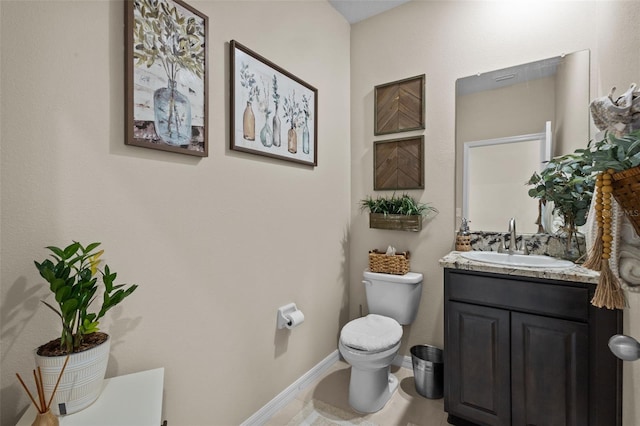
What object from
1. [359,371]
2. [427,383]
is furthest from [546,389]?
[359,371]

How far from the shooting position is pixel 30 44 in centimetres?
92

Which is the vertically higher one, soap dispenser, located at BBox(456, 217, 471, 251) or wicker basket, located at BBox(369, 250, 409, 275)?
soap dispenser, located at BBox(456, 217, 471, 251)

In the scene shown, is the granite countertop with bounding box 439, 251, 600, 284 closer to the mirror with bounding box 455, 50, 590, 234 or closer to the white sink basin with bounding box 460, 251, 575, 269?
the white sink basin with bounding box 460, 251, 575, 269

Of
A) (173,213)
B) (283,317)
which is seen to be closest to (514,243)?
(283,317)

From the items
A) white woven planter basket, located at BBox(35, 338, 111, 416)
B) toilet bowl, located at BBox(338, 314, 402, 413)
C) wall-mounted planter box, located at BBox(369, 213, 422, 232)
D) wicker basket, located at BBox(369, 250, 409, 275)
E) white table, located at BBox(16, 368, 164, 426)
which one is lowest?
toilet bowl, located at BBox(338, 314, 402, 413)

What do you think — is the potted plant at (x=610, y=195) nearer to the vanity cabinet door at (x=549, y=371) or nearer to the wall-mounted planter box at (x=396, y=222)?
the vanity cabinet door at (x=549, y=371)

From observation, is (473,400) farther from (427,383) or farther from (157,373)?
(157,373)

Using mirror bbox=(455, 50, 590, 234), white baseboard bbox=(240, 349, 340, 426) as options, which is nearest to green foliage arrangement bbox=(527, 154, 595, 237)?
mirror bbox=(455, 50, 590, 234)

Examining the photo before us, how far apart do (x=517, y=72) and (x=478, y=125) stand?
14.8 inches

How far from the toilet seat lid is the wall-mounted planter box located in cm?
64

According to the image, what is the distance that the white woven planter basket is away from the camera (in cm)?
80

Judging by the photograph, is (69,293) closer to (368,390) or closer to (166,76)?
(166,76)

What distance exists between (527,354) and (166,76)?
6.81ft

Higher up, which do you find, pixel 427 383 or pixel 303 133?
pixel 303 133
